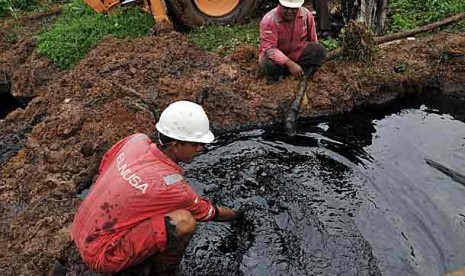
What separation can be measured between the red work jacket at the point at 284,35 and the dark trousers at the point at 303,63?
7 cm

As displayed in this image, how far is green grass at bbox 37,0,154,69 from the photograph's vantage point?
27.5 ft

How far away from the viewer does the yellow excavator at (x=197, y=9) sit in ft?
26.4

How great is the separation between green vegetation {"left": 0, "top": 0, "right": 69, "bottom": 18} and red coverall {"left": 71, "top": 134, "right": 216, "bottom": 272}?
875 centimetres

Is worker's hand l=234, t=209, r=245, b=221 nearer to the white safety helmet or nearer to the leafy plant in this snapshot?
the white safety helmet

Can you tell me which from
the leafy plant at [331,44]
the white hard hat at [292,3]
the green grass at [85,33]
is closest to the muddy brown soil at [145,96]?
the leafy plant at [331,44]

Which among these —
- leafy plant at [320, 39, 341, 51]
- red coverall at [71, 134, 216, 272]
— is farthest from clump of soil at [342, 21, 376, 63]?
red coverall at [71, 134, 216, 272]

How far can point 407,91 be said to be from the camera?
21.6 feet

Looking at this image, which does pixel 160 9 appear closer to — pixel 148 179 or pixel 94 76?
pixel 94 76

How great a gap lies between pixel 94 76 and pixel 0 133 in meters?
1.34

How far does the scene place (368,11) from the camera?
7273 millimetres

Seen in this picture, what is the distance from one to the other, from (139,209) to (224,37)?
5.00 metres

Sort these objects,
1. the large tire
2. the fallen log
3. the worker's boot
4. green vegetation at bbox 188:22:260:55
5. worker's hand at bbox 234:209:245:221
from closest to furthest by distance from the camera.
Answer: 1. worker's hand at bbox 234:209:245:221
2. the worker's boot
3. the fallen log
4. green vegetation at bbox 188:22:260:55
5. the large tire

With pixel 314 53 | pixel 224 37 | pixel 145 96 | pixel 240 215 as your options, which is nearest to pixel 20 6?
pixel 224 37

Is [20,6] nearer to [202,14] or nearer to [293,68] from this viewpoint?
[202,14]
